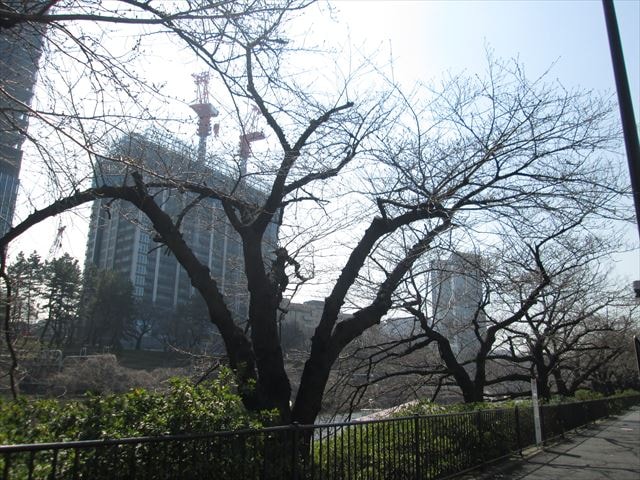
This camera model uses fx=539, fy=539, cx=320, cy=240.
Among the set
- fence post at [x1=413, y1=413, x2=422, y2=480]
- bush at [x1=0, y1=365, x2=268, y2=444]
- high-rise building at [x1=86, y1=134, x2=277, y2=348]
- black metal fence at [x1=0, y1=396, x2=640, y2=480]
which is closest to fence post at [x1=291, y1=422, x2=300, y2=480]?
black metal fence at [x1=0, y1=396, x2=640, y2=480]

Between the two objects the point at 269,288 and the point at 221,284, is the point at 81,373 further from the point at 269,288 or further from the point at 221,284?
the point at 269,288

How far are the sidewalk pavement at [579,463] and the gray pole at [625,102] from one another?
5.78 meters

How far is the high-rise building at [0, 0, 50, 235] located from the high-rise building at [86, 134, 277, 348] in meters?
0.96

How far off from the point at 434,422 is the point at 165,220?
5748mm

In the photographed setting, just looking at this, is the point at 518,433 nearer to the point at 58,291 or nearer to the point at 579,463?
the point at 579,463

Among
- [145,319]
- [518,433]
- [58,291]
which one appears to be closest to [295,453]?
[518,433]

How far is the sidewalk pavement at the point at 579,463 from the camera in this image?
984cm

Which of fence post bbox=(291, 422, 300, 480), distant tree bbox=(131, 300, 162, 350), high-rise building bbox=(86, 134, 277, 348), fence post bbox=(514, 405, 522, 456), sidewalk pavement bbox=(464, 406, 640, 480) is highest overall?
distant tree bbox=(131, 300, 162, 350)

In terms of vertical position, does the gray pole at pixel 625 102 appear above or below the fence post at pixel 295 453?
above

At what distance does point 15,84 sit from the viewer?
226 inches

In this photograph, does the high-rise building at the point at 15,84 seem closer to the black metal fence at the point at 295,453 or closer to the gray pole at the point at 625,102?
the black metal fence at the point at 295,453

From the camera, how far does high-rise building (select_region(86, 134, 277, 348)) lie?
6.85 m

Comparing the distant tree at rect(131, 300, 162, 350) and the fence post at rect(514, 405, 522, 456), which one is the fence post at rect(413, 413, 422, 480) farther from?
the distant tree at rect(131, 300, 162, 350)

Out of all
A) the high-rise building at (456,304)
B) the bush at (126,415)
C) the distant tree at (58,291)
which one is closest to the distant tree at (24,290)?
the distant tree at (58,291)
